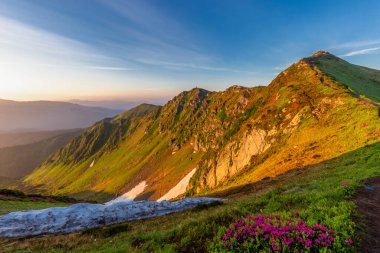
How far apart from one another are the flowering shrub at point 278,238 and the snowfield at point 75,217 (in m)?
17.6

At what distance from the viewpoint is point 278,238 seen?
764cm

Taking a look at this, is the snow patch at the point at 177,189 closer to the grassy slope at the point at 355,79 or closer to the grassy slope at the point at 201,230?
the grassy slope at the point at 355,79

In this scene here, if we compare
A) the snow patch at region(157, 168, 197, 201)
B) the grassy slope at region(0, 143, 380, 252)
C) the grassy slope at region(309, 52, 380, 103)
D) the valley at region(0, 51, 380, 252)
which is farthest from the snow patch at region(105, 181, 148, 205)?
the grassy slope at region(0, 143, 380, 252)

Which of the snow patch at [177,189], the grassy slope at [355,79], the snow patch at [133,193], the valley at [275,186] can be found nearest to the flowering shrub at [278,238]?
the valley at [275,186]

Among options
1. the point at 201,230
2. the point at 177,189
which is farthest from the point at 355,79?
the point at 201,230

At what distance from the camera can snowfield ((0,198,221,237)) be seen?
2062cm

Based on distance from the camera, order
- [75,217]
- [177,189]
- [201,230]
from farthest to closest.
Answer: [177,189] → [75,217] → [201,230]

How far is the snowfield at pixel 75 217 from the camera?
2062cm

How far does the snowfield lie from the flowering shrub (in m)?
17.6

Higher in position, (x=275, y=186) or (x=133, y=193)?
(x=275, y=186)

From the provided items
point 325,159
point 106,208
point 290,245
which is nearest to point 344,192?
point 290,245

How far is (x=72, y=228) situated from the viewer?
21172 mm

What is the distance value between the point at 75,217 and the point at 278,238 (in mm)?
21760

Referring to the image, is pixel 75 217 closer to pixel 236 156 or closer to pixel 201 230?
pixel 201 230
